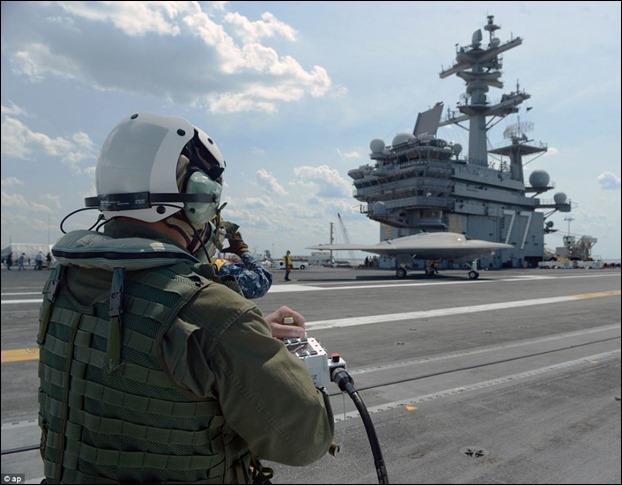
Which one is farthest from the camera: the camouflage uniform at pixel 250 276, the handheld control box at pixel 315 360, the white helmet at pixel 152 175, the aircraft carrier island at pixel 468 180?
the aircraft carrier island at pixel 468 180

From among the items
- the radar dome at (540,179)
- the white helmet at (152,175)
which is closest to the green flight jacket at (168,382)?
the white helmet at (152,175)

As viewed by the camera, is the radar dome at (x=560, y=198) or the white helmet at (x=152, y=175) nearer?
the white helmet at (x=152, y=175)

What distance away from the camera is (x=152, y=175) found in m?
1.64

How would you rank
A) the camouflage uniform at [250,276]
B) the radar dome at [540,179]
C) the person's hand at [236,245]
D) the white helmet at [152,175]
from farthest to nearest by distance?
the radar dome at [540,179] → the camouflage uniform at [250,276] → the person's hand at [236,245] → the white helmet at [152,175]

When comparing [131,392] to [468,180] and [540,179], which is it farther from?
[540,179]

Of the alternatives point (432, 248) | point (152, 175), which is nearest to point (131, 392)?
point (152, 175)

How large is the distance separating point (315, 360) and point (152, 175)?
100 centimetres

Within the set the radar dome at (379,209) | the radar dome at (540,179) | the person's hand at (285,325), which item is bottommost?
the person's hand at (285,325)

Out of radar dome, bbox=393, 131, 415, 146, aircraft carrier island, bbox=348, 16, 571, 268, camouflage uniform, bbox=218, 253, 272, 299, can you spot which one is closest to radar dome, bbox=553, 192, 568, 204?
aircraft carrier island, bbox=348, 16, 571, 268

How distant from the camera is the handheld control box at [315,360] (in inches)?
70.8

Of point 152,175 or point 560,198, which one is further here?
point 560,198

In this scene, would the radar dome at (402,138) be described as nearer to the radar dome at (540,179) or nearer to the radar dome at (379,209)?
the radar dome at (379,209)

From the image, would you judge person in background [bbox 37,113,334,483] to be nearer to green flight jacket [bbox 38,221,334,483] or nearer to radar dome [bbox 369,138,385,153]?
green flight jacket [bbox 38,221,334,483]

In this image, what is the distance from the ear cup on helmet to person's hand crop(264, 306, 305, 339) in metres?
0.50
